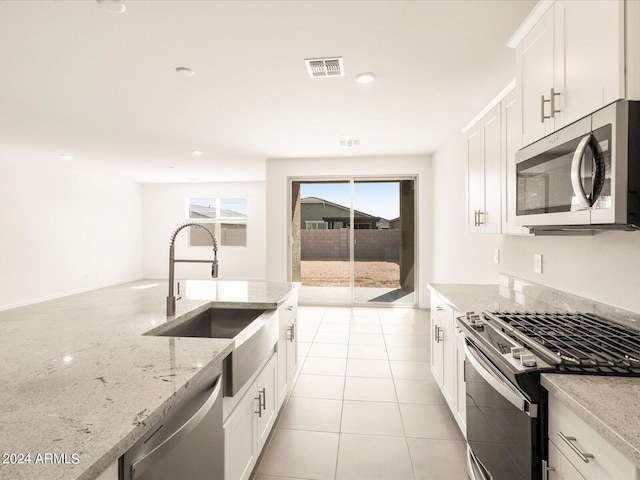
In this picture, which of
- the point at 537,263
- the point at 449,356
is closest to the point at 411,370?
the point at 449,356

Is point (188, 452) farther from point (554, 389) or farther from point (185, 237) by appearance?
point (185, 237)

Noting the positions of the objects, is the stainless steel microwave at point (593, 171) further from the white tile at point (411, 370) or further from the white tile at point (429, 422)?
the white tile at point (411, 370)

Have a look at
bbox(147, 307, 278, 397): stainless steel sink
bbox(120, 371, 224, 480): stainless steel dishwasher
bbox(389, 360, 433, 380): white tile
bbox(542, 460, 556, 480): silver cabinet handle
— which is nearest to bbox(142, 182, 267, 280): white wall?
bbox(389, 360, 433, 380): white tile

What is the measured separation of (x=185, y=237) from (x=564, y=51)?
28.1 ft

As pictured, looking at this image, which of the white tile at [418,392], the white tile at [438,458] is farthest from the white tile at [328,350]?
the white tile at [438,458]

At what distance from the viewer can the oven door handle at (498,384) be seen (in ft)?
3.65

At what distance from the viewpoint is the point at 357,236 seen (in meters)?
6.16

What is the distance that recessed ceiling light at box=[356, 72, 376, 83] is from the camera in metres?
2.77

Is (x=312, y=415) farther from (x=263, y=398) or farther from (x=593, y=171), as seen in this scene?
(x=593, y=171)

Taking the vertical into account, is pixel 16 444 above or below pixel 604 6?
below

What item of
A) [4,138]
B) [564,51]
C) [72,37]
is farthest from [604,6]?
[4,138]

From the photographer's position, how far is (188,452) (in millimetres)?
1000

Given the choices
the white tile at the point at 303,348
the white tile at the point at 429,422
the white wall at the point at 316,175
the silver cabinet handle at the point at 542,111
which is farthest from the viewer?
the white wall at the point at 316,175

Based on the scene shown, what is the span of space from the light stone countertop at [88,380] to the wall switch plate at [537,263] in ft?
6.95
